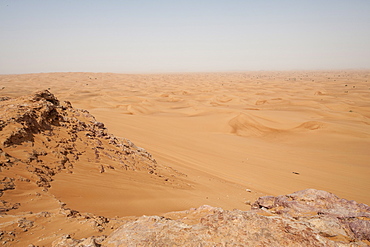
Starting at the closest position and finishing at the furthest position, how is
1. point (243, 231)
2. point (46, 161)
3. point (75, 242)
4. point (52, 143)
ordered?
point (75, 242), point (243, 231), point (46, 161), point (52, 143)

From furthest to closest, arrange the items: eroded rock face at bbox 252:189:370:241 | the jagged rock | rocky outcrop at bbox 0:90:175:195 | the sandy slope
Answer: the sandy slope, rocky outcrop at bbox 0:90:175:195, eroded rock face at bbox 252:189:370:241, the jagged rock

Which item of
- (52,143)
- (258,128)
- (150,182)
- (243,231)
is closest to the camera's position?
(243,231)

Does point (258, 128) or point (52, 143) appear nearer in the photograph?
point (52, 143)

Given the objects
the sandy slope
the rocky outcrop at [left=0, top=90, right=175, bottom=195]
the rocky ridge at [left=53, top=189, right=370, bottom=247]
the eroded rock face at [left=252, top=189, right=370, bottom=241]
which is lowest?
the sandy slope

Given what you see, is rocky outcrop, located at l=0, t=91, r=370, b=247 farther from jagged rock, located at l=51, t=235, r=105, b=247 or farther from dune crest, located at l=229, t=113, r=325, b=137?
dune crest, located at l=229, t=113, r=325, b=137

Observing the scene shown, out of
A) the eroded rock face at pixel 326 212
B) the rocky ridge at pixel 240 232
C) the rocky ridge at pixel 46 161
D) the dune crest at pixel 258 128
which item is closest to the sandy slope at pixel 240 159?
the dune crest at pixel 258 128

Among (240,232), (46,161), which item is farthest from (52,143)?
(240,232)

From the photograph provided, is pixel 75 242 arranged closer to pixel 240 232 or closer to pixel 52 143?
pixel 240 232

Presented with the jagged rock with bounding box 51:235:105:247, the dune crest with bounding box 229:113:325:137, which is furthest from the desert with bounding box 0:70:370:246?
the dune crest with bounding box 229:113:325:137

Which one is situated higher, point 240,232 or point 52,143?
point 52,143

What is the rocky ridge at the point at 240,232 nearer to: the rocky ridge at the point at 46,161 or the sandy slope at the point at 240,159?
the rocky ridge at the point at 46,161

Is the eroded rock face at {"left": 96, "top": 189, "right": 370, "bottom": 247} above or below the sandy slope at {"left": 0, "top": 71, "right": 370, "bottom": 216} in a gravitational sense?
above

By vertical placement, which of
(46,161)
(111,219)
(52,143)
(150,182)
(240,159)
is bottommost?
(240,159)

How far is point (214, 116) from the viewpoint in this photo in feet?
53.0
